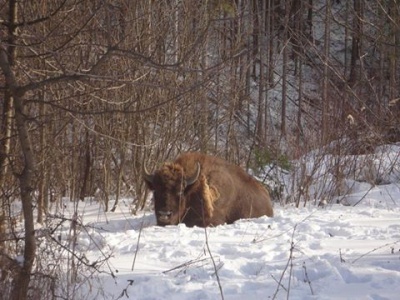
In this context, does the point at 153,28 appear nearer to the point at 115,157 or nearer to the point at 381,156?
the point at 115,157

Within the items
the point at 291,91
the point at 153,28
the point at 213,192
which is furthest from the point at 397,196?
the point at 291,91

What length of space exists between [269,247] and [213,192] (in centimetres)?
254

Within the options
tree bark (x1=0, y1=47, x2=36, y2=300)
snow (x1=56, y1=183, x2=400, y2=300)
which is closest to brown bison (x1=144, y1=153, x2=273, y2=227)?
snow (x1=56, y1=183, x2=400, y2=300)

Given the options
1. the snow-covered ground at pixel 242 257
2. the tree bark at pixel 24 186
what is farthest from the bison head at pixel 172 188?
the tree bark at pixel 24 186

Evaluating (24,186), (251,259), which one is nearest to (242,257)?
(251,259)

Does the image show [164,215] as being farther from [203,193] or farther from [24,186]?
[24,186]

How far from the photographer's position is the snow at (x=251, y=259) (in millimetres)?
5691

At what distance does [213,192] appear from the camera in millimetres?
9773

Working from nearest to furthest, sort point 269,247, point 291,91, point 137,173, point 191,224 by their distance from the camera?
1. point 269,247
2. point 191,224
3. point 137,173
4. point 291,91

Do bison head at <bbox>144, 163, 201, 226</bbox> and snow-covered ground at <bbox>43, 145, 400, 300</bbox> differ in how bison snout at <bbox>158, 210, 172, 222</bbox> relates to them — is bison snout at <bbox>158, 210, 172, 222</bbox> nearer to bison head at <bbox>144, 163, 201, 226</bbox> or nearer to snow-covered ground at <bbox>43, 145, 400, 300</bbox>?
bison head at <bbox>144, 163, 201, 226</bbox>

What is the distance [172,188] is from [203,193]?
475 millimetres

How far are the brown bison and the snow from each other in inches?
15.1

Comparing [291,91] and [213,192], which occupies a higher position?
[291,91]

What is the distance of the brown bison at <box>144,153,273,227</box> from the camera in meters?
9.29
